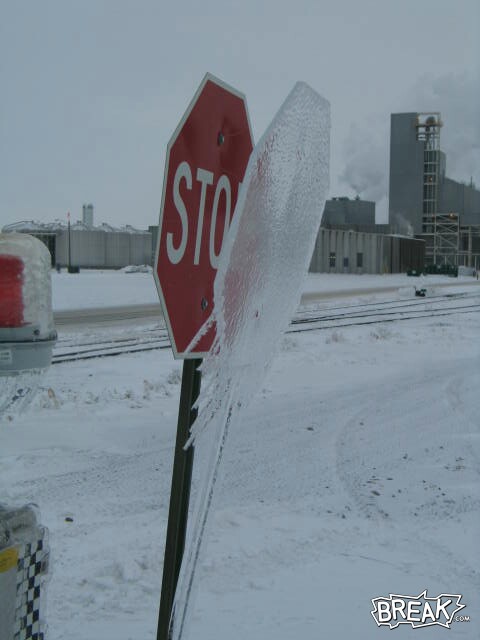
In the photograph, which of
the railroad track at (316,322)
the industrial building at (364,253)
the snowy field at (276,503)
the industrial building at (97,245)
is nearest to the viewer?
the snowy field at (276,503)

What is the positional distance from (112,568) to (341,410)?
387 cm

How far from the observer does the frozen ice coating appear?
2.06m

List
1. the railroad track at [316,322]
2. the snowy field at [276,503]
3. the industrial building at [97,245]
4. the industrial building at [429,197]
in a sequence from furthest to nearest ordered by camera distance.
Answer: the industrial building at [97,245] → the industrial building at [429,197] → the railroad track at [316,322] → the snowy field at [276,503]

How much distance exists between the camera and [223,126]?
2.12 metres

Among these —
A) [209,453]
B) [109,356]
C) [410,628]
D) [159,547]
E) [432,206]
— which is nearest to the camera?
[209,453]

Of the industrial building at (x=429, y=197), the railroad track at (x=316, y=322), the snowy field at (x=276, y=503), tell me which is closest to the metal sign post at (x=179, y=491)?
the snowy field at (x=276, y=503)

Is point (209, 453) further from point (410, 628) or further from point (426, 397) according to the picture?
point (426, 397)

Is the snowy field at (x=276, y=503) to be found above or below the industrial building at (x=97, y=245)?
below

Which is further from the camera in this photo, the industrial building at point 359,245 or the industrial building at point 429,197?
the industrial building at point 429,197

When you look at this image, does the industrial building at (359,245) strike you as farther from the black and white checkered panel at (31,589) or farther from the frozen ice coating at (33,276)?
the black and white checkered panel at (31,589)

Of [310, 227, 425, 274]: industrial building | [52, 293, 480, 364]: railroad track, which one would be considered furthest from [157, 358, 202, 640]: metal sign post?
[310, 227, 425, 274]: industrial building

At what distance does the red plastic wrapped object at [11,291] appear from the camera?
2.02 meters

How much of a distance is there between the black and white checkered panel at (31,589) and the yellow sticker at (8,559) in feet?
0.13

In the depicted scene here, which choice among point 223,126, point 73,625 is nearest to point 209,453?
point 223,126
